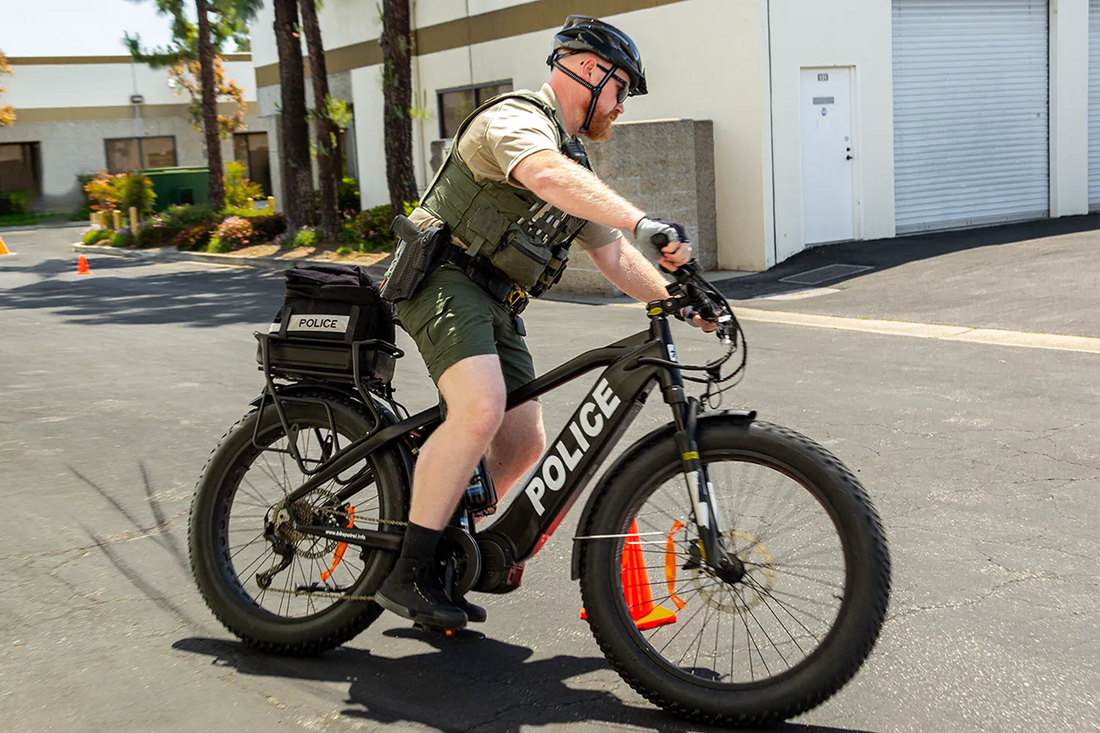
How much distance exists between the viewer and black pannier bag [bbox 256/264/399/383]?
379 centimetres

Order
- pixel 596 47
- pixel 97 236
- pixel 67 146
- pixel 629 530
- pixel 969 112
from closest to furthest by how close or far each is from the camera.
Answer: pixel 629 530 < pixel 596 47 < pixel 969 112 < pixel 97 236 < pixel 67 146

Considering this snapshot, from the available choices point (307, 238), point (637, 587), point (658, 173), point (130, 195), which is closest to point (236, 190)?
point (130, 195)

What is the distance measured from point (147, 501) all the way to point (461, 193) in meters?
2.99

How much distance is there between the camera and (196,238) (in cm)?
2605

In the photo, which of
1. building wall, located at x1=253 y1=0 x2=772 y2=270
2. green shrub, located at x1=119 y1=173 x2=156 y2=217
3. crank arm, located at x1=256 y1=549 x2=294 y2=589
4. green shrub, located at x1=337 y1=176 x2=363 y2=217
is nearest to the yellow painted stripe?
building wall, located at x1=253 y1=0 x2=772 y2=270

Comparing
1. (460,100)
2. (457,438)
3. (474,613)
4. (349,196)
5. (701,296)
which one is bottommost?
(474,613)

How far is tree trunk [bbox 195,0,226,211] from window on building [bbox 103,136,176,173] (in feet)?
59.1

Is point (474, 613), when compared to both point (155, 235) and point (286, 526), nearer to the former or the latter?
point (286, 526)

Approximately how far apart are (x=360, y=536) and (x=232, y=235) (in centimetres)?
2218

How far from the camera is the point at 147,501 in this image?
18.8 feet

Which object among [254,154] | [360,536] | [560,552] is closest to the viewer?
[360,536]

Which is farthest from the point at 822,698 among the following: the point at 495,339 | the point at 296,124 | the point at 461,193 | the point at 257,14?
the point at 257,14

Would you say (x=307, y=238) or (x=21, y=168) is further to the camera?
(x=21, y=168)

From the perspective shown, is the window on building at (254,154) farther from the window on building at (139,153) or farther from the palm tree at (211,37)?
the palm tree at (211,37)
